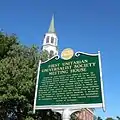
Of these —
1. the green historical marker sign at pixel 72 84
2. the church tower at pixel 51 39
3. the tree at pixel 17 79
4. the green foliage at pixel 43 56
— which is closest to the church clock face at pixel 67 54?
the green historical marker sign at pixel 72 84

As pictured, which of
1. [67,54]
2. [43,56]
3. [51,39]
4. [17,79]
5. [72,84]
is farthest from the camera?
[51,39]

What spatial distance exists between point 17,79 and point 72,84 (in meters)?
6.85

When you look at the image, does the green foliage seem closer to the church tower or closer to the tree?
the tree

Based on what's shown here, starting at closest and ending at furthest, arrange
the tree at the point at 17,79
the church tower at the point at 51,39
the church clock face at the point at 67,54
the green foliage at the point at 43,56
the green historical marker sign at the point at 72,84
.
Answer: the green historical marker sign at the point at 72,84, the church clock face at the point at 67,54, the tree at the point at 17,79, the green foliage at the point at 43,56, the church tower at the point at 51,39

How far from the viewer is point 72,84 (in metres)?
12.3

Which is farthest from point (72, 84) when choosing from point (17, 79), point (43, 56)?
point (43, 56)

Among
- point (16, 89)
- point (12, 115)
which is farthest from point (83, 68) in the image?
point (12, 115)

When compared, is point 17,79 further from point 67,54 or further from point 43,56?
point 67,54

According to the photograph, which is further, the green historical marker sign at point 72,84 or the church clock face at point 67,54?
the church clock face at point 67,54

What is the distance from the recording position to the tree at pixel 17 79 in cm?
1789

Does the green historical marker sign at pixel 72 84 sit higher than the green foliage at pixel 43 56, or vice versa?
the green foliage at pixel 43 56

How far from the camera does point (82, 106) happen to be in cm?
1162

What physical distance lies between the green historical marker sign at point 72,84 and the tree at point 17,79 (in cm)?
507

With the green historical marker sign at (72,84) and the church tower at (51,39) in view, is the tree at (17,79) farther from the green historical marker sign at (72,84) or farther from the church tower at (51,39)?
the church tower at (51,39)
